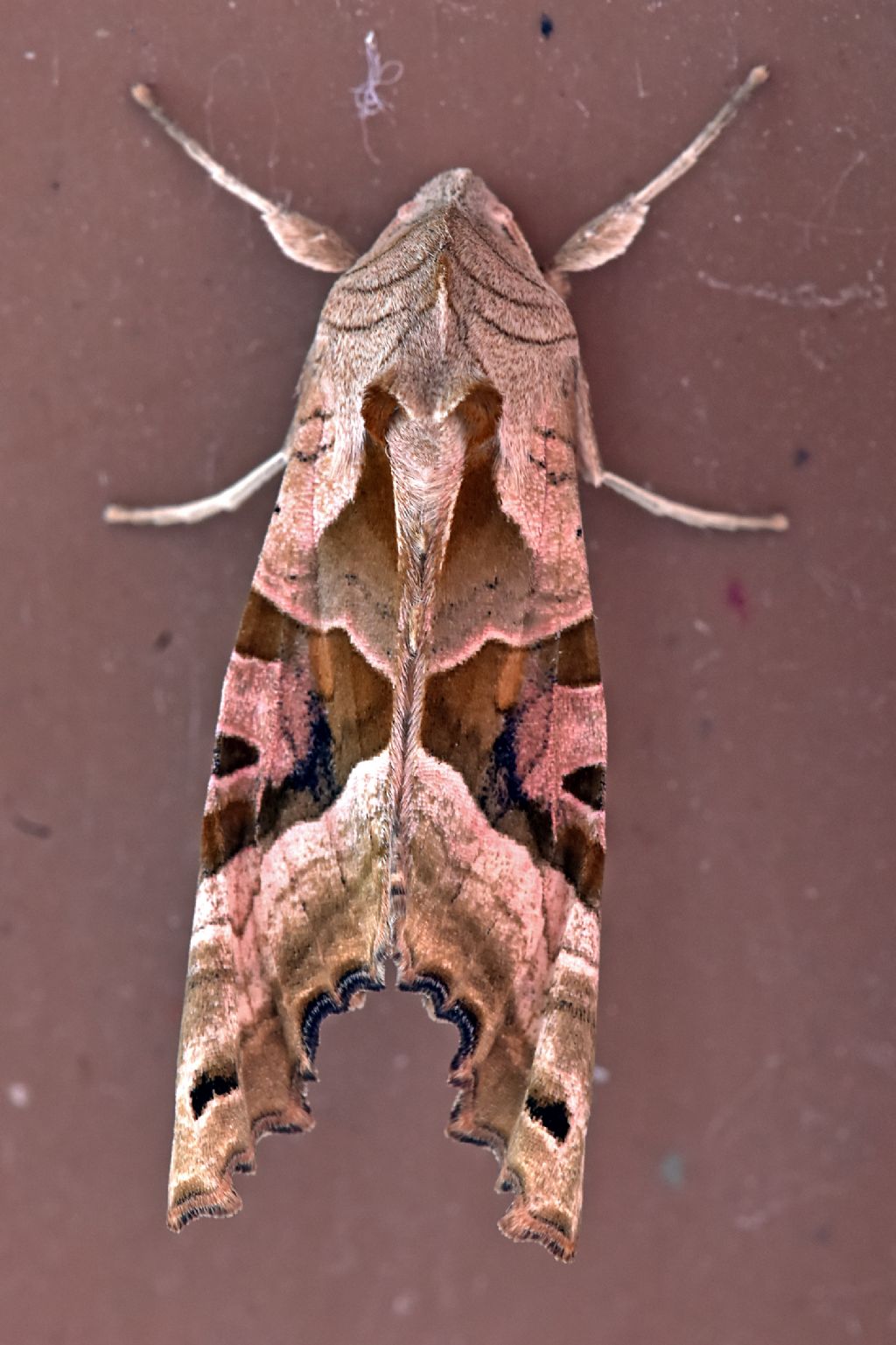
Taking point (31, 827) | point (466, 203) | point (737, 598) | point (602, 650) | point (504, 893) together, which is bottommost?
point (504, 893)

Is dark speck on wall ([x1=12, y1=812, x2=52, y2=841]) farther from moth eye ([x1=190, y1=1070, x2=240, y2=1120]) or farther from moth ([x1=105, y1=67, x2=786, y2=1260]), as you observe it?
moth eye ([x1=190, y1=1070, x2=240, y2=1120])

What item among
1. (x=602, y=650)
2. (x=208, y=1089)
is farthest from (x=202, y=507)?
(x=208, y=1089)

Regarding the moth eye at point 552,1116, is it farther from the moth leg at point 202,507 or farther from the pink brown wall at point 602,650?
the moth leg at point 202,507

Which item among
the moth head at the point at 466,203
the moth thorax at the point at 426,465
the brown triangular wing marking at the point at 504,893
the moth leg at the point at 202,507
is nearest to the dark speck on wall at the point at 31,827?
the moth leg at the point at 202,507

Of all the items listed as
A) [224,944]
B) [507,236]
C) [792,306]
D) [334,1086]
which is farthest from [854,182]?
[334,1086]

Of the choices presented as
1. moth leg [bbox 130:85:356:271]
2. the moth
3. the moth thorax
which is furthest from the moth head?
the moth thorax

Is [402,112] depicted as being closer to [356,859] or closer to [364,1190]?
[356,859]

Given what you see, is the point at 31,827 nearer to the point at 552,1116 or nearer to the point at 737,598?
the point at 552,1116
